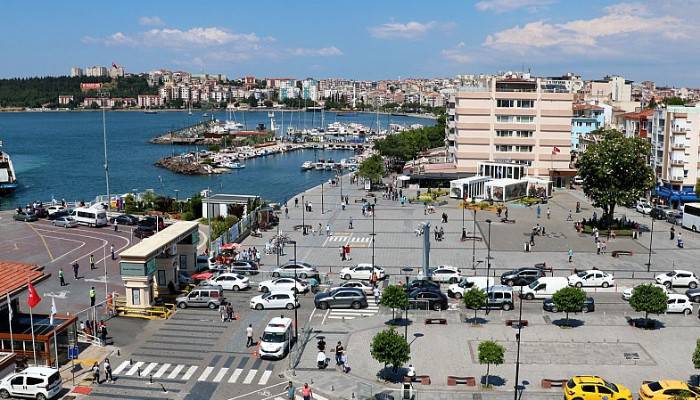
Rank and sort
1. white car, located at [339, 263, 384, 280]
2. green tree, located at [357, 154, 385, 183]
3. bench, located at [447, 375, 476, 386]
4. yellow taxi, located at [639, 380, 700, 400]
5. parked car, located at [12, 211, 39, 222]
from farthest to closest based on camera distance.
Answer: green tree, located at [357, 154, 385, 183], parked car, located at [12, 211, 39, 222], white car, located at [339, 263, 384, 280], bench, located at [447, 375, 476, 386], yellow taxi, located at [639, 380, 700, 400]

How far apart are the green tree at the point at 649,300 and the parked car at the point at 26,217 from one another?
43709 millimetres

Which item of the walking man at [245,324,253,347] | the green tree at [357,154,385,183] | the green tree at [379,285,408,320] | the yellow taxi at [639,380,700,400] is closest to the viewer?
the yellow taxi at [639,380,700,400]

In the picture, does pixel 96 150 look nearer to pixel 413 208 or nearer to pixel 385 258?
pixel 413 208

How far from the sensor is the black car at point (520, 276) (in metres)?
34.4

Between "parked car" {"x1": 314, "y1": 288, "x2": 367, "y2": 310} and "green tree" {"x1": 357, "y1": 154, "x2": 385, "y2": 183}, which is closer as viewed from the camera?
"parked car" {"x1": 314, "y1": 288, "x2": 367, "y2": 310}

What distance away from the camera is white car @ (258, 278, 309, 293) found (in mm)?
32969

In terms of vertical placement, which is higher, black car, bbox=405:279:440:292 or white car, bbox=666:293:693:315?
black car, bbox=405:279:440:292

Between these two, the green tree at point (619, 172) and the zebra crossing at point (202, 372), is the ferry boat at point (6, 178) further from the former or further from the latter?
the green tree at point (619, 172)

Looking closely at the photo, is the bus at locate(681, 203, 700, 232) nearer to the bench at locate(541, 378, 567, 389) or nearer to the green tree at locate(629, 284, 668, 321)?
the green tree at locate(629, 284, 668, 321)

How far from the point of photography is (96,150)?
493 feet

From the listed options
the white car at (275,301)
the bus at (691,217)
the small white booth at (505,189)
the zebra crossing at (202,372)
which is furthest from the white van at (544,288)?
the small white booth at (505,189)

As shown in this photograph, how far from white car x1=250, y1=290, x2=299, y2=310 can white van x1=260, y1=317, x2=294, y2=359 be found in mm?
4689

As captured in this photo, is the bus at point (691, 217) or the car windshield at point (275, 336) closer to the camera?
the car windshield at point (275, 336)

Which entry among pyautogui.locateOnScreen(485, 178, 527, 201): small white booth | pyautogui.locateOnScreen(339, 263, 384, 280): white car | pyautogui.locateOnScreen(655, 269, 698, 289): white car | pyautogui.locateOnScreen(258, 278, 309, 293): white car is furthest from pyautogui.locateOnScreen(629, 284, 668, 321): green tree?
pyautogui.locateOnScreen(485, 178, 527, 201): small white booth
